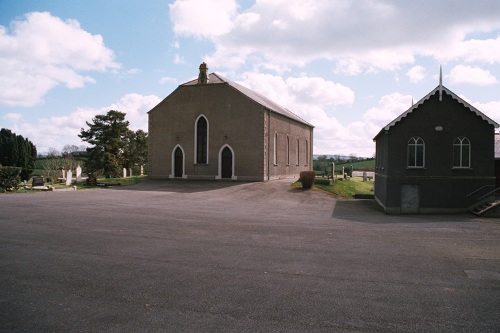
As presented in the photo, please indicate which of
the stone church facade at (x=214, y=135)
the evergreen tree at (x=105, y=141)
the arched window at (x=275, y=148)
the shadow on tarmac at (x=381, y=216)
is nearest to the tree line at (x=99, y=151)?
the evergreen tree at (x=105, y=141)

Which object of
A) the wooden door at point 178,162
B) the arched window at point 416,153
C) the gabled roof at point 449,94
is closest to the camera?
the gabled roof at point 449,94

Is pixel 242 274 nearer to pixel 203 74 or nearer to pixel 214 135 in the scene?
pixel 214 135

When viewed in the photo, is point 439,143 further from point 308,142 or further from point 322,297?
point 308,142

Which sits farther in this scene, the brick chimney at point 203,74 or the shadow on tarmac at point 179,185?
the brick chimney at point 203,74

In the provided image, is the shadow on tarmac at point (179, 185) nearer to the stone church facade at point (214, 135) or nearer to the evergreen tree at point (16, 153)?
the stone church facade at point (214, 135)

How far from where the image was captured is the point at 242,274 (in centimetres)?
887

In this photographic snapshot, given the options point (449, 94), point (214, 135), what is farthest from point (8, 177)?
point (449, 94)

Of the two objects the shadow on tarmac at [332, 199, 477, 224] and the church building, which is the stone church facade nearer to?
the shadow on tarmac at [332, 199, 477, 224]

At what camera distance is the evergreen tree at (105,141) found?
53750mm

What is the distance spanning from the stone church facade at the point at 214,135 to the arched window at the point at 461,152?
17.3 meters

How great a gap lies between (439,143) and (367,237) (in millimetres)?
12388

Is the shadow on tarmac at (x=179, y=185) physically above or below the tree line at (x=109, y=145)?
below

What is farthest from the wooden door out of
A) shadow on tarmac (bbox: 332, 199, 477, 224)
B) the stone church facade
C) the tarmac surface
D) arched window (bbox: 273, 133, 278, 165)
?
the tarmac surface

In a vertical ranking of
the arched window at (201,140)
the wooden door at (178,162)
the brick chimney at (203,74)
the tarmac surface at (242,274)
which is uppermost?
the brick chimney at (203,74)
